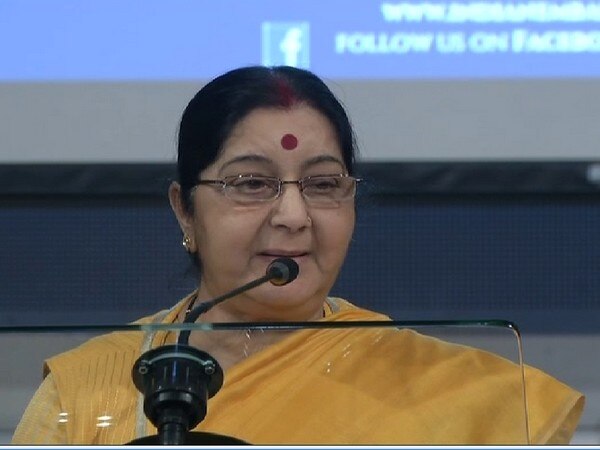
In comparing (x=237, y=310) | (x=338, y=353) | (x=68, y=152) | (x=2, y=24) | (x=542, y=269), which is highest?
(x=2, y=24)

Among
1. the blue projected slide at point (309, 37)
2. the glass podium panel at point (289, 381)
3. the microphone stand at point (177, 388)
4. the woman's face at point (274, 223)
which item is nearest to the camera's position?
the microphone stand at point (177, 388)

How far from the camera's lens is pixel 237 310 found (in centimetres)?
160

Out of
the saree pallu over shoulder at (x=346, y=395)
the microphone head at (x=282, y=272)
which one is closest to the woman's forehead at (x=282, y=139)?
the microphone head at (x=282, y=272)

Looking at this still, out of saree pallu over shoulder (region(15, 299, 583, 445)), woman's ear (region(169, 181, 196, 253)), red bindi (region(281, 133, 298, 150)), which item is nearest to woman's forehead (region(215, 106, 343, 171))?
red bindi (region(281, 133, 298, 150))

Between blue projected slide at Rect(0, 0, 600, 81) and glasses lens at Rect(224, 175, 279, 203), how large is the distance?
2.12 feet

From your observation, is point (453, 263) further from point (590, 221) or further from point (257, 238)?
point (257, 238)

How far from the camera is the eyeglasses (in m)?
1.62

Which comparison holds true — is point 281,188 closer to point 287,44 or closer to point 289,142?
point 289,142

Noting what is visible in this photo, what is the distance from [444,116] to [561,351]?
560 mm

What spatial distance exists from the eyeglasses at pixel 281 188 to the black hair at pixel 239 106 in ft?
0.15

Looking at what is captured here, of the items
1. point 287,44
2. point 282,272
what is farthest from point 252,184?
point 287,44

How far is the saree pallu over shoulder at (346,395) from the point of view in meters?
1.08

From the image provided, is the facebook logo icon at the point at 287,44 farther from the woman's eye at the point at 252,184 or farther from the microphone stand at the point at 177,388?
the microphone stand at the point at 177,388

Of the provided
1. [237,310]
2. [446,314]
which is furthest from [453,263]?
[237,310]
